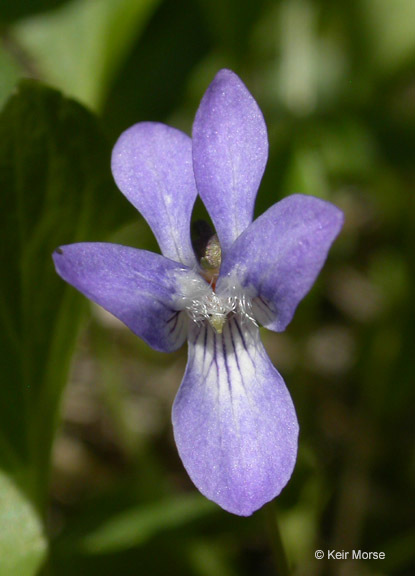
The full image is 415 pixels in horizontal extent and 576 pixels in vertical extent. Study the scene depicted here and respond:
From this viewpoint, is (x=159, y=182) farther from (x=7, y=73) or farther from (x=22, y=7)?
(x=22, y=7)

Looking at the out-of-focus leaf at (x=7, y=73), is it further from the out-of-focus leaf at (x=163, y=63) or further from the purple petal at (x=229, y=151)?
the out-of-focus leaf at (x=163, y=63)

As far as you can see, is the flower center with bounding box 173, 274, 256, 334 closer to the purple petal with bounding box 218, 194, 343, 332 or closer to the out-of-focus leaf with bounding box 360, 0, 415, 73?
the purple petal with bounding box 218, 194, 343, 332

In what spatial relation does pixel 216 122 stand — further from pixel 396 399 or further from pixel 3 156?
pixel 396 399

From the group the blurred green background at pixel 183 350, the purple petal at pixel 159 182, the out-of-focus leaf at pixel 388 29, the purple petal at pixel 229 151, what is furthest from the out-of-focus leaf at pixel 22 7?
the purple petal at pixel 229 151

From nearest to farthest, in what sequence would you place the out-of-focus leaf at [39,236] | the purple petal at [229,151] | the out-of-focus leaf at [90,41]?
the purple petal at [229,151] → the out-of-focus leaf at [39,236] → the out-of-focus leaf at [90,41]

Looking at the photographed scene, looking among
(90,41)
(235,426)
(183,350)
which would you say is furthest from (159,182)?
(183,350)

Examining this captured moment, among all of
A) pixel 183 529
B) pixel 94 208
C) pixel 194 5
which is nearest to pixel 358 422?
pixel 183 529
